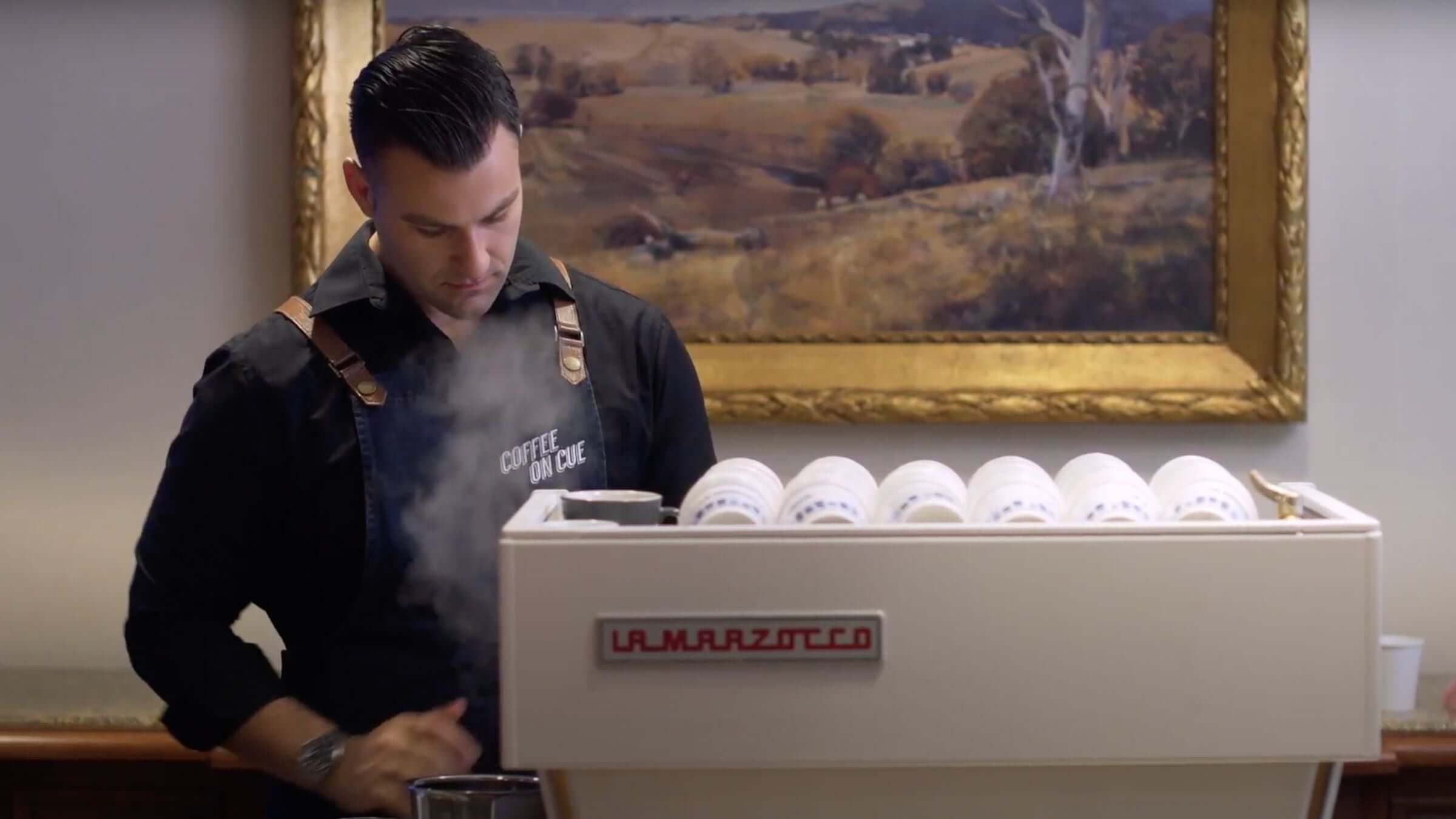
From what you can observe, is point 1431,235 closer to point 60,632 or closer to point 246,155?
point 246,155

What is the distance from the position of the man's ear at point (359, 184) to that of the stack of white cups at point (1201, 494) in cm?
87

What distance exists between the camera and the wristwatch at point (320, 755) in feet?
4.73

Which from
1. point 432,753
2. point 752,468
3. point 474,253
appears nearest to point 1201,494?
point 752,468

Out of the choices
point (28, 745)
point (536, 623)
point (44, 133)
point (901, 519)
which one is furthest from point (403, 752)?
point (44, 133)

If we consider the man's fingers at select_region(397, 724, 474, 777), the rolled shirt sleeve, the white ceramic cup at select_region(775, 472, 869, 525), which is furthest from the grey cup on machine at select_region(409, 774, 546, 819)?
the rolled shirt sleeve

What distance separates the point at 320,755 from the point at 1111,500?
2.55ft

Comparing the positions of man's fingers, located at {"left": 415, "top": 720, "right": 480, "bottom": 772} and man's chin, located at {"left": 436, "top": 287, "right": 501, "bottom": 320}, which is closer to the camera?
man's fingers, located at {"left": 415, "top": 720, "right": 480, "bottom": 772}

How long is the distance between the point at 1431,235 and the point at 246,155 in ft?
6.46

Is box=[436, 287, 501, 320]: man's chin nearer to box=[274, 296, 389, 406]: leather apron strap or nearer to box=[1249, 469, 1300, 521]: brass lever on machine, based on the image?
box=[274, 296, 389, 406]: leather apron strap

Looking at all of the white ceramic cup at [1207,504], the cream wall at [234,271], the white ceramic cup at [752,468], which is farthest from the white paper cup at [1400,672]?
the white ceramic cup at [752,468]

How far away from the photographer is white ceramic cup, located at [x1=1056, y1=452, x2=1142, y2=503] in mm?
1143

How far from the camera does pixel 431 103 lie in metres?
1.56

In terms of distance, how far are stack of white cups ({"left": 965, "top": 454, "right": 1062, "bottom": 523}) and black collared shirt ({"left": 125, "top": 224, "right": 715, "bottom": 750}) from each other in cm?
72

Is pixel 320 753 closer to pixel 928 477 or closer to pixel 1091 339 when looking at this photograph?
pixel 928 477
